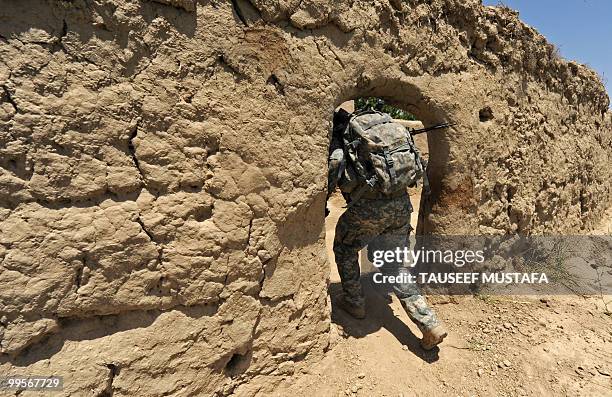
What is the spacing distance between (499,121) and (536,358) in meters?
2.06

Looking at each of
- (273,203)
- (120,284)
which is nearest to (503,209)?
(273,203)

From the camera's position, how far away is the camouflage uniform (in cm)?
271

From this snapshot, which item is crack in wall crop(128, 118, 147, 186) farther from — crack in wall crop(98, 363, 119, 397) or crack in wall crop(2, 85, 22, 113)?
crack in wall crop(98, 363, 119, 397)

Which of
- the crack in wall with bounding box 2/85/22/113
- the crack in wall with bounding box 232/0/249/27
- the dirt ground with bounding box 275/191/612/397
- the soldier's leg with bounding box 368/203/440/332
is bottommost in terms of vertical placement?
the dirt ground with bounding box 275/191/612/397

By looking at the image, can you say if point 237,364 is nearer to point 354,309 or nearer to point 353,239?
point 354,309

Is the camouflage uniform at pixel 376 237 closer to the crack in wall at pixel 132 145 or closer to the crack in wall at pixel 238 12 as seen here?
the crack in wall at pixel 238 12

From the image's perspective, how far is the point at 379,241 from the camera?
2.91 metres

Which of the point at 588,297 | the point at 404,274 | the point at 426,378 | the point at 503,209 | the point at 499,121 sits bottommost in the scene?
the point at 426,378

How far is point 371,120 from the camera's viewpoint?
2.61m

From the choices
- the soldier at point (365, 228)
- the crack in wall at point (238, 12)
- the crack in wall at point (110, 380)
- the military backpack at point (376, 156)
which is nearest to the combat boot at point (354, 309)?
the soldier at point (365, 228)

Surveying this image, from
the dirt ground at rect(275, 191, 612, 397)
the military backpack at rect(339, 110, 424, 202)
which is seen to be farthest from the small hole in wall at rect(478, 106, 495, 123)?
the dirt ground at rect(275, 191, 612, 397)

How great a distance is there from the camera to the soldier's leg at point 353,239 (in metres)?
2.75

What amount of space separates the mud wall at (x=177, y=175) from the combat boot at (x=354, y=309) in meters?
0.46

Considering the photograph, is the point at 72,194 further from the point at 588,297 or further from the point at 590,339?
the point at 588,297
